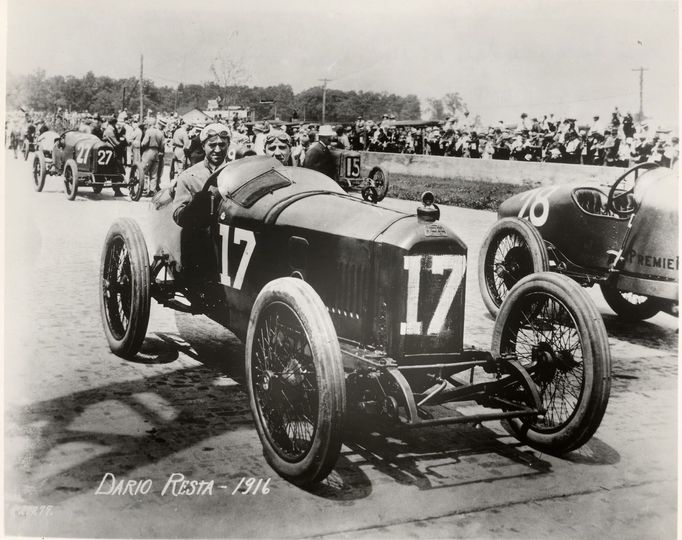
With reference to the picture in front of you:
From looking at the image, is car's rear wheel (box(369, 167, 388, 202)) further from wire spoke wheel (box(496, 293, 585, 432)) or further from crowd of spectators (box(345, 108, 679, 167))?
wire spoke wheel (box(496, 293, 585, 432))

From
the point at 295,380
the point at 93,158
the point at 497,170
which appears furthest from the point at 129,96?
the point at 497,170

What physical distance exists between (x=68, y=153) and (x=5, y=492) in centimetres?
1294

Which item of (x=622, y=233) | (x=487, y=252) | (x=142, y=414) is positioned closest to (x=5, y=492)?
(x=142, y=414)

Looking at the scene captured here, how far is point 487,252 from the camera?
772cm

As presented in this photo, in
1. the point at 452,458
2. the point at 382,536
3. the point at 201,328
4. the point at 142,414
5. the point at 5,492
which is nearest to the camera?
the point at 382,536

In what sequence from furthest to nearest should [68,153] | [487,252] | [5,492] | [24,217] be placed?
1. [68,153]
2. [487,252]
3. [24,217]
4. [5,492]

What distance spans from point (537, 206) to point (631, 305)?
4.30 feet

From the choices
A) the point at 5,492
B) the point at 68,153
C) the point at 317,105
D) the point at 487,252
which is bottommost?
the point at 5,492

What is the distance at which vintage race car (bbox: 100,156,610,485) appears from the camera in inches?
151

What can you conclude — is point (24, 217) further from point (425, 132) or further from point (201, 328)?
point (425, 132)

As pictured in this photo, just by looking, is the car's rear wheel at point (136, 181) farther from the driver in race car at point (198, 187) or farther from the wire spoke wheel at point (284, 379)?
the wire spoke wheel at point (284, 379)

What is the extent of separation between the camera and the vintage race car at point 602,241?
261 inches

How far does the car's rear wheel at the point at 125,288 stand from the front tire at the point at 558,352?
2.45 metres

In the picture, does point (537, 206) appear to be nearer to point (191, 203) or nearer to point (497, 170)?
point (191, 203)
